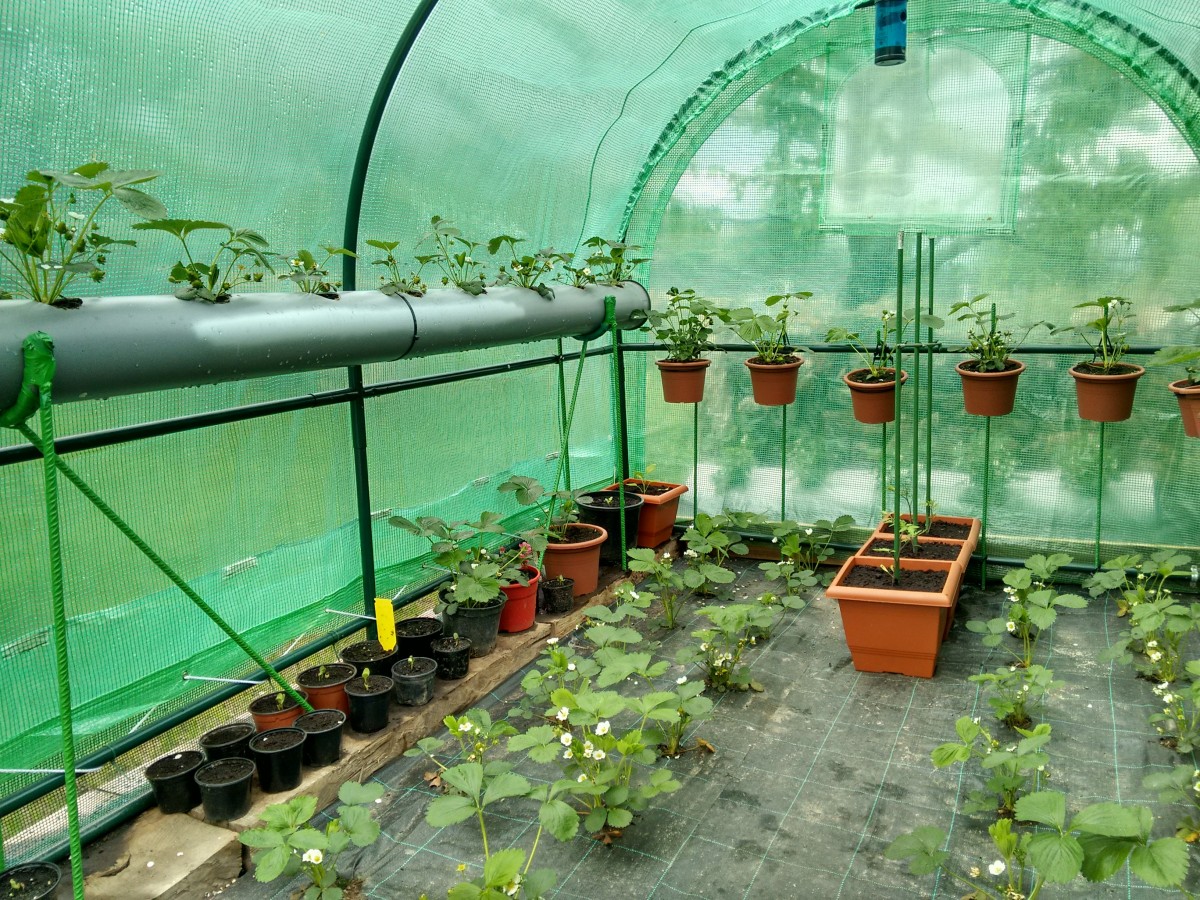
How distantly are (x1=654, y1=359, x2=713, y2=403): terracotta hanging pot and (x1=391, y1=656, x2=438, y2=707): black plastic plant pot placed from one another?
2033 mm

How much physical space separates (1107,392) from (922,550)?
100 centimetres

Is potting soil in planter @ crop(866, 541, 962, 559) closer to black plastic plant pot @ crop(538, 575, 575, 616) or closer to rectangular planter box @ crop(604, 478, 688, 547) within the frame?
rectangular planter box @ crop(604, 478, 688, 547)

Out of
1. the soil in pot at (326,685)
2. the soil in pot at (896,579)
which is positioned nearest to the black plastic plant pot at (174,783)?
the soil in pot at (326,685)

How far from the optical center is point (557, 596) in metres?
4.15

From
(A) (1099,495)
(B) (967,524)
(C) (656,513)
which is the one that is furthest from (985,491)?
(C) (656,513)

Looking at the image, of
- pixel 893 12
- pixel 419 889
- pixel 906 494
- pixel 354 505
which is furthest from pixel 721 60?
pixel 419 889

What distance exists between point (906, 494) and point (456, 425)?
2133 millimetres

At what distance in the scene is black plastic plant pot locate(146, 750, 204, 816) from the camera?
2629mm

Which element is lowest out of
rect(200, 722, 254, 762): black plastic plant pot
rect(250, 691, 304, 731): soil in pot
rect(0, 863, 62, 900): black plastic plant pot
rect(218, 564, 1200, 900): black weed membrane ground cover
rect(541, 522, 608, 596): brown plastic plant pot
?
rect(218, 564, 1200, 900): black weed membrane ground cover

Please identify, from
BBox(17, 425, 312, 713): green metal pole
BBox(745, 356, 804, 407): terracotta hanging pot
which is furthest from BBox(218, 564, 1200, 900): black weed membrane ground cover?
BBox(745, 356, 804, 407): terracotta hanging pot

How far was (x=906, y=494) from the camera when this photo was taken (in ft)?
14.6

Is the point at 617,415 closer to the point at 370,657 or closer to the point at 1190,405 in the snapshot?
the point at 370,657

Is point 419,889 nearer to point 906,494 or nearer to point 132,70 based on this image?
point 132,70

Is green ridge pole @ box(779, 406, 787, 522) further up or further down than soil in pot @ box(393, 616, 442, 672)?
further up
